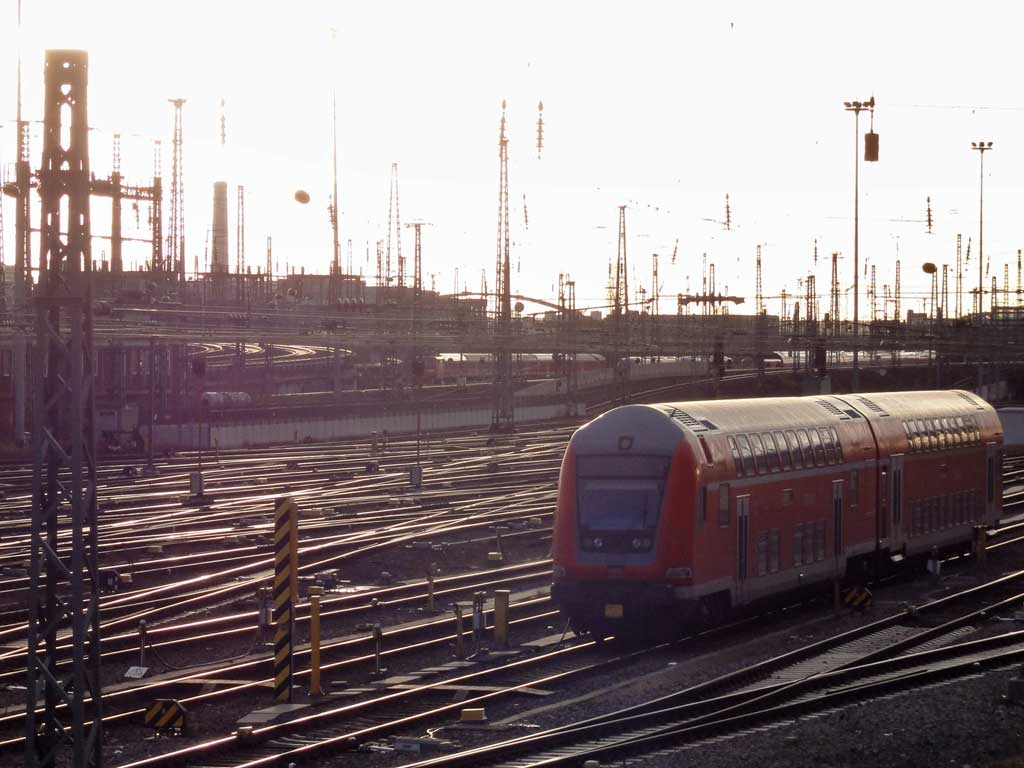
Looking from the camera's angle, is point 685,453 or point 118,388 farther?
point 118,388

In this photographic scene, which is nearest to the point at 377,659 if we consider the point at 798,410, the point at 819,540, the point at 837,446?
the point at 819,540

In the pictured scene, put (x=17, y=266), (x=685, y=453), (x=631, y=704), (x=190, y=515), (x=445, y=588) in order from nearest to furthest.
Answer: (x=631, y=704) < (x=685, y=453) < (x=445, y=588) < (x=190, y=515) < (x=17, y=266)

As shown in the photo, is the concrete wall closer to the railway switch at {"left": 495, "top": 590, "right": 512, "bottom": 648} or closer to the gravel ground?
the railway switch at {"left": 495, "top": 590, "right": 512, "bottom": 648}

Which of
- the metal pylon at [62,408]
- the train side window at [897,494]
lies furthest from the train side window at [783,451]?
the metal pylon at [62,408]

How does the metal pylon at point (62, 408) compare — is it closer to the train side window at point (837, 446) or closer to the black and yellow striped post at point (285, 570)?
the black and yellow striped post at point (285, 570)

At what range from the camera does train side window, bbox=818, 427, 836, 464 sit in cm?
2173

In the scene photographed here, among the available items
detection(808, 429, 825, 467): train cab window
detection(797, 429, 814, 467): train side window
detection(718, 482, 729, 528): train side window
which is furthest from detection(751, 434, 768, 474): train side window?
detection(808, 429, 825, 467): train cab window

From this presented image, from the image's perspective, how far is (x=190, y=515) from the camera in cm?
3484

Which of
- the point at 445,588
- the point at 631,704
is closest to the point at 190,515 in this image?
the point at 445,588

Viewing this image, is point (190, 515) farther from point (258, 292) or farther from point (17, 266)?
point (258, 292)

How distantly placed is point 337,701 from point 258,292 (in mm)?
79170

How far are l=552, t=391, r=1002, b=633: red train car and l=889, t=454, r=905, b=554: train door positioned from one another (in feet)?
0.13

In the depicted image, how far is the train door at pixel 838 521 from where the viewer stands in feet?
71.6

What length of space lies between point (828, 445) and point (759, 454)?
250cm
